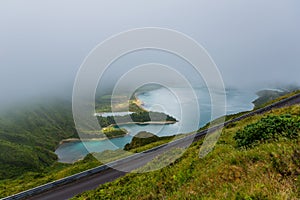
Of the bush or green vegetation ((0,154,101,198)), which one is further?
green vegetation ((0,154,101,198))

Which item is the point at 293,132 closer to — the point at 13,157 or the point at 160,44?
the point at 160,44

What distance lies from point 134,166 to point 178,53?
1616cm

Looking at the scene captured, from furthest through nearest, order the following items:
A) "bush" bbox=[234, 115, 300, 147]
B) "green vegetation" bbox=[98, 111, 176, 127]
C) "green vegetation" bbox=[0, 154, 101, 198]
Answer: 1. "green vegetation" bbox=[98, 111, 176, 127]
2. "green vegetation" bbox=[0, 154, 101, 198]
3. "bush" bbox=[234, 115, 300, 147]

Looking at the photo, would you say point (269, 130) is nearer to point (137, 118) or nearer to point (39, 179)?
point (39, 179)

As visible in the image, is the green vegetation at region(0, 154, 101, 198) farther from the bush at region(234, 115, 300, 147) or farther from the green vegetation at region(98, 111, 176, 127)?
the bush at region(234, 115, 300, 147)

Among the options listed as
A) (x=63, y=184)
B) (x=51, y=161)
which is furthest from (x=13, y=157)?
(x=63, y=184)

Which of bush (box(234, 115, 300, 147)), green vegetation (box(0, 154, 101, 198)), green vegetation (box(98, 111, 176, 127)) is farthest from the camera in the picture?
green vegetation (box(98, 111, 176, 127))

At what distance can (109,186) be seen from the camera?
1855cm

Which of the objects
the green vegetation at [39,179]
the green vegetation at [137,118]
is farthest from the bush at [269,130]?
the green vegetation at [137,118]

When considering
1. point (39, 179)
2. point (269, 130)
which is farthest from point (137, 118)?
point (269, 130)

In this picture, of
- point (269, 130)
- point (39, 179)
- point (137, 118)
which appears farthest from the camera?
point (137, 118)

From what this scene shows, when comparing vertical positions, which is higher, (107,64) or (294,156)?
(107,64)

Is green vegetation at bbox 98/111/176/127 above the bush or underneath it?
underneath

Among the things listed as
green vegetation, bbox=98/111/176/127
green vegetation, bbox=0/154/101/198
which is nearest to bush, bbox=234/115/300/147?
green vegetation, bbox=0/154/101/198
